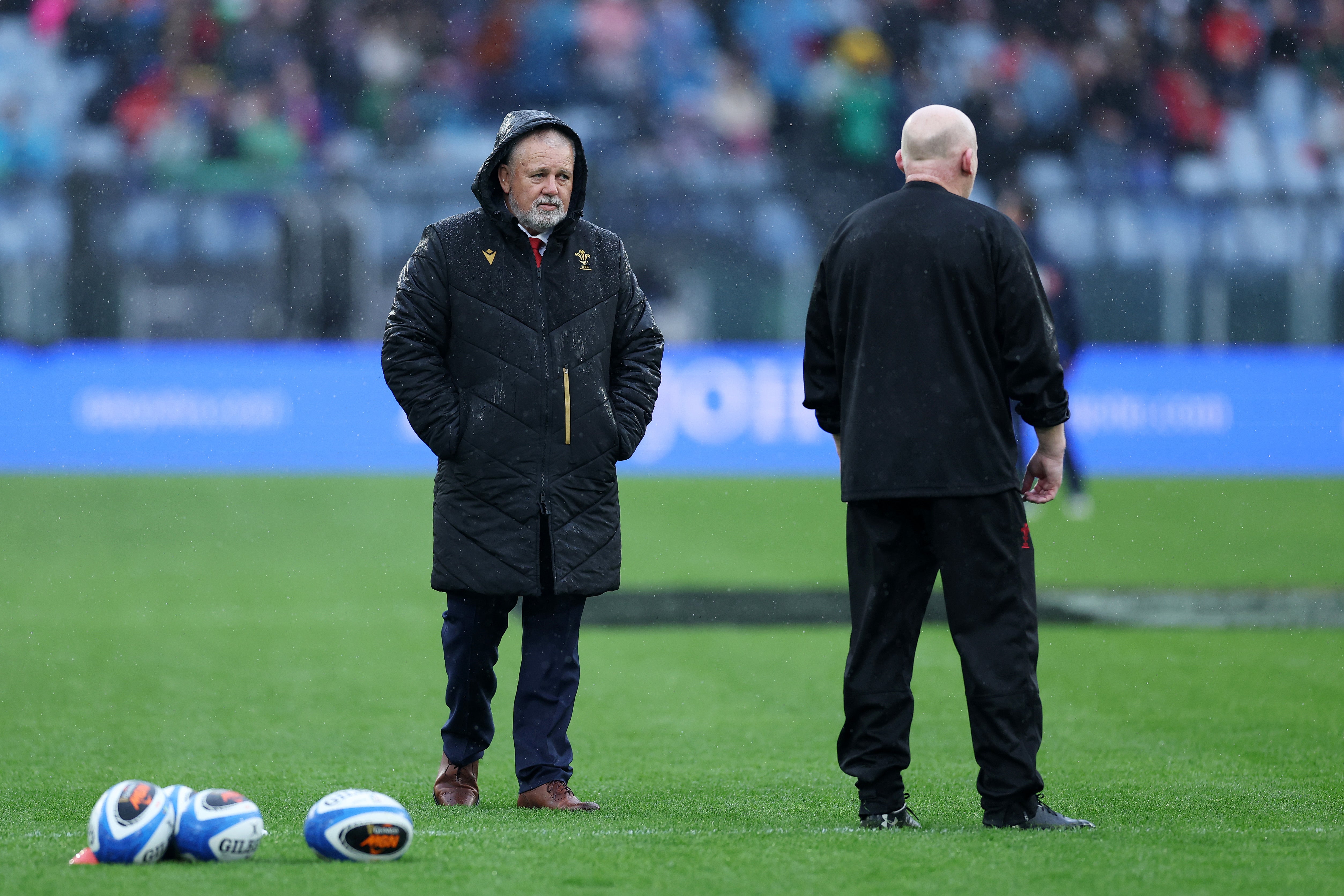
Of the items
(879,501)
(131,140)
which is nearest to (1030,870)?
(879,501)

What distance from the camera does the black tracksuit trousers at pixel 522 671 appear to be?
4.69 m

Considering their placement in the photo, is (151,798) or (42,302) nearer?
(151,798)

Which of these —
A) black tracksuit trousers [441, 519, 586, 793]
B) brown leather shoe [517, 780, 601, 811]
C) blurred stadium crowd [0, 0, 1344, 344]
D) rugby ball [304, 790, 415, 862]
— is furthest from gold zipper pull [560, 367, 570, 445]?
blurred stadium crowd [0, 0, 1344, 344]

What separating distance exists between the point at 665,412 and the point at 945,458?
37.9 ft

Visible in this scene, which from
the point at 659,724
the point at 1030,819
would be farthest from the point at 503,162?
the point at 659,724

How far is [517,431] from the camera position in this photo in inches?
185

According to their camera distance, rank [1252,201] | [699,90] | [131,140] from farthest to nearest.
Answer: [699,90] < [131,140] < [1252,201]

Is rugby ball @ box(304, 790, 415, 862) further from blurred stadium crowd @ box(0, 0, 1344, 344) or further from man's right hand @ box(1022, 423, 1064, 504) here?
blurred stadium crowd @ box(0, 0, 1344, 344)

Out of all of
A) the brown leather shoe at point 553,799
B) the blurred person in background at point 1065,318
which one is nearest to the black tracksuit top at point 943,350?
the brown leather shoe at point 553,799

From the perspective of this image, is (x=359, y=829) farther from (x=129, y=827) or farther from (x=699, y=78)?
(x=699, y=78)

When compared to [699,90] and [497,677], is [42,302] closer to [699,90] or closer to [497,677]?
[699,90]

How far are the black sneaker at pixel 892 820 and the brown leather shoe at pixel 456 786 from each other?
1.12m

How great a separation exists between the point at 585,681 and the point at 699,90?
14.3 metres

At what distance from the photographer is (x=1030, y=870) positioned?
12.3ft
